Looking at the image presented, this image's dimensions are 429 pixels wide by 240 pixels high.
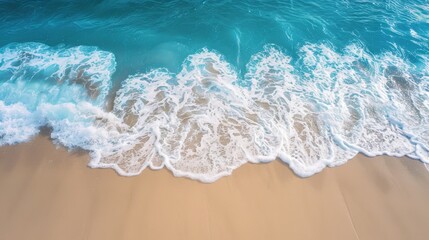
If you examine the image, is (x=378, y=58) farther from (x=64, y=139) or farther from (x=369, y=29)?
(x=64, y=139)

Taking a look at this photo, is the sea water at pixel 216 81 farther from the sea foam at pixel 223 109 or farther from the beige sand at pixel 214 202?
the beige sand at pixel 214 202

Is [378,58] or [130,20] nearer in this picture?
[378,58]

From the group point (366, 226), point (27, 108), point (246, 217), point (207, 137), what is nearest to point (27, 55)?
point (27, 108)

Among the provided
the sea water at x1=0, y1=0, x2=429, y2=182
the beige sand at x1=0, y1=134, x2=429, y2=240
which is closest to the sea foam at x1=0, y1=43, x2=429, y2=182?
the sea water at x1=0, y1=0, x2=429, y2=182

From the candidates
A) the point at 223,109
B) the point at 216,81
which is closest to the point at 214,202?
the point at 223,109

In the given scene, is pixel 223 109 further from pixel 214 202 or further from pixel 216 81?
pixel 214 202

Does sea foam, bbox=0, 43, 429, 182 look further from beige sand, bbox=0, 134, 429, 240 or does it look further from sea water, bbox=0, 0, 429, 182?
beige sand, bbox=0, 134, 429, 240

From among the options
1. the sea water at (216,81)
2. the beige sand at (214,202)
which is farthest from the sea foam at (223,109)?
the beige sand at (214,202)
